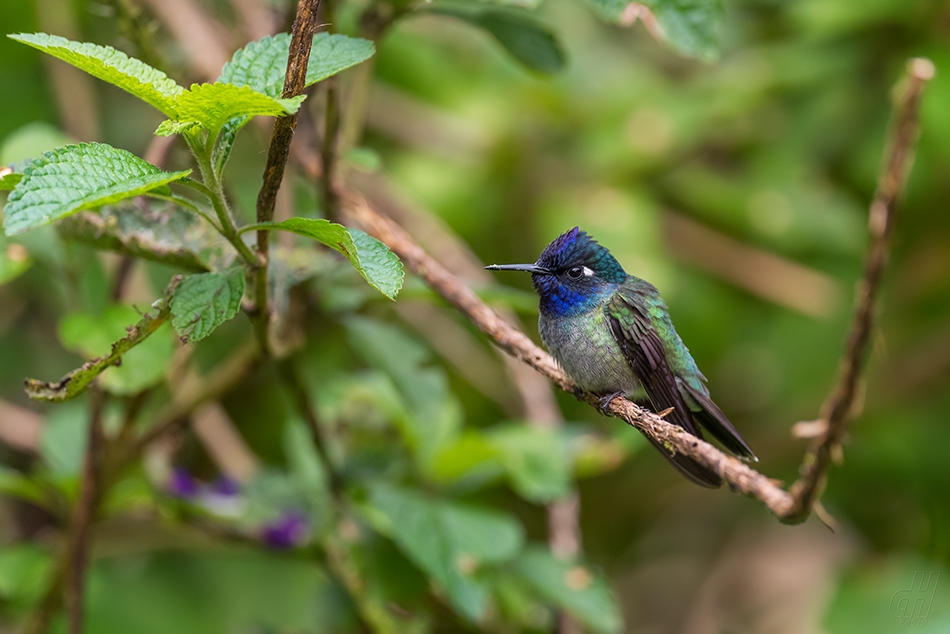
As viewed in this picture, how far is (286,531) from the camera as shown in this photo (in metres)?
2.30

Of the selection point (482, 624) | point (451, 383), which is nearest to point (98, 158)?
point (482, 624)

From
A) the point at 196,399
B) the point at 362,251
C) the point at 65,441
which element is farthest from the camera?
the point at 65,441

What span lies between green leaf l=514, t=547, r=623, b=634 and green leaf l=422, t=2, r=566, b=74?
140 cm

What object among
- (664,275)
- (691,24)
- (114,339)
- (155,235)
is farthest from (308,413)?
(664,275)

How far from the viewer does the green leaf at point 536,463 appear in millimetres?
2275

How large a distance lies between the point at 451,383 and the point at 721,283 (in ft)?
4.65

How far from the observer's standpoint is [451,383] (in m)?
3.82

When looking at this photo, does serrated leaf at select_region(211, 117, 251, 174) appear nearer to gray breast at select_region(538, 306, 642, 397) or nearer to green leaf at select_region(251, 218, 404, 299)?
green leaf at select_region(251, 218, 404, 299)

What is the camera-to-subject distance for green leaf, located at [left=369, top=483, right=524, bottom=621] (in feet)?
6.66

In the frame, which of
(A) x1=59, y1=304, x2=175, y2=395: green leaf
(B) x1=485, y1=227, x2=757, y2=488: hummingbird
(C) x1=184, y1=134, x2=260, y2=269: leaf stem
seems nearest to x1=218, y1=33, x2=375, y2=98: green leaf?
(C) x1=184, y1=134, x2=260, y2=269: leaf stem

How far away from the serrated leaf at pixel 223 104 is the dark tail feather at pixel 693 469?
0.84 meters

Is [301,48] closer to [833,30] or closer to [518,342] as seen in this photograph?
[518,342]

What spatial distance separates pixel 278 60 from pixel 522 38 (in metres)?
1.03

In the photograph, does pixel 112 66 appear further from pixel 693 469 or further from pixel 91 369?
pixel 693 469
